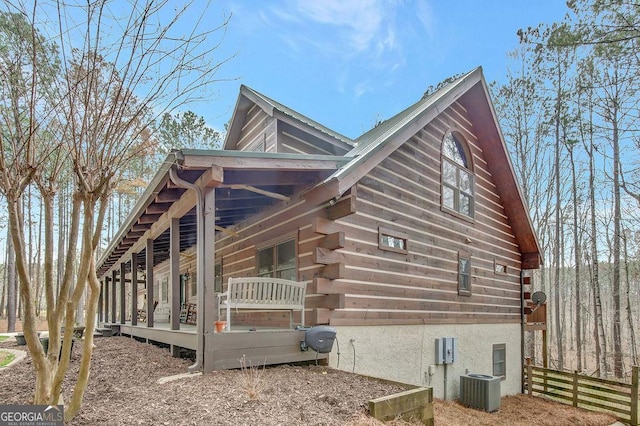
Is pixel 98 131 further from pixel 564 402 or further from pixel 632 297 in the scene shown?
pixel 632 297

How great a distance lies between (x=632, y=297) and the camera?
29.3 m

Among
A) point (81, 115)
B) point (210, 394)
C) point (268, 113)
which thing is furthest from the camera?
point (268, 113)

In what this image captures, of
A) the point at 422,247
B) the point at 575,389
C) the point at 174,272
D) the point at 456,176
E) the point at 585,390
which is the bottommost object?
the point at 585,390

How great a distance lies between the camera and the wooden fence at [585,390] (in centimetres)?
962

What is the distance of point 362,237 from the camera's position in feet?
23.0

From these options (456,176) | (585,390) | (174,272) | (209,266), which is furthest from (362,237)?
(585,390)

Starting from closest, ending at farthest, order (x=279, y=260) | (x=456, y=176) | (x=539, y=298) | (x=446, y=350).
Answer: (x=279, y=260) < (x=446, y=350) < (x=456, y=176) < (x=539, y=298)

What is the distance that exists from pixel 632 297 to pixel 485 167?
26.0 metres

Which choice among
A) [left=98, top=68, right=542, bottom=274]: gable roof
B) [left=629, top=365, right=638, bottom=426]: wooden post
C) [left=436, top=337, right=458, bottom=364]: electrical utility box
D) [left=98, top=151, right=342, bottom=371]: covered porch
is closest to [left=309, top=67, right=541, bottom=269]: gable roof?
[left=98, top=68, right=542, bottom=274]: gable roof

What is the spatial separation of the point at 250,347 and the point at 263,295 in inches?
29.8

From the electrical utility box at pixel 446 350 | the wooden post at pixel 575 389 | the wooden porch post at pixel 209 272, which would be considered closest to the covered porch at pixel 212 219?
the wooden porch post at pixel 209 272

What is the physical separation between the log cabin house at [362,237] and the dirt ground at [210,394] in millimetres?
467

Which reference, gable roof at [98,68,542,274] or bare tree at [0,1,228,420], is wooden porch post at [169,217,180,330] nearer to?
gable roof at [98,68,542,274]

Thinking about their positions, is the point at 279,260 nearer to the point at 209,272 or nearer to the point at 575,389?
the point at 209,272
